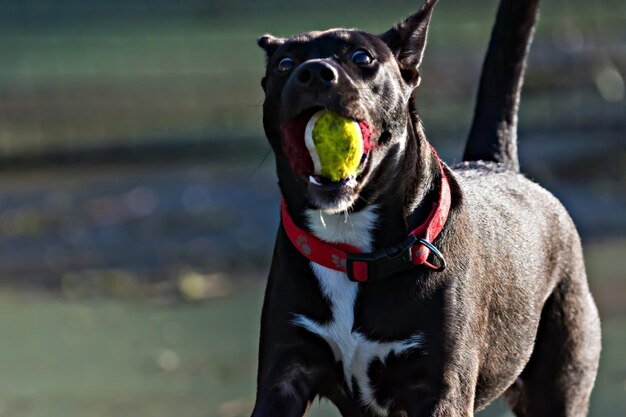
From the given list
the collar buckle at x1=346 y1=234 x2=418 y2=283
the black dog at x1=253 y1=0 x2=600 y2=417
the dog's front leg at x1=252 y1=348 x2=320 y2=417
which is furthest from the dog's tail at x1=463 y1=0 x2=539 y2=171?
the dog's front leg at x1=252 y1=348 x2=320 y2=417

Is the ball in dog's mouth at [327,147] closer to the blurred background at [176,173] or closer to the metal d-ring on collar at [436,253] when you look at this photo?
the metal d-ring on collar at [436,253]

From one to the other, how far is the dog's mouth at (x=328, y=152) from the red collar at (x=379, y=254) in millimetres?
292

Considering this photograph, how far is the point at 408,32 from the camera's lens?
5086 mm

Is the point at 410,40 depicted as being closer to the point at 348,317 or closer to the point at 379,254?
the point at 379,254

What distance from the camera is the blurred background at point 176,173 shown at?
7.64 meters

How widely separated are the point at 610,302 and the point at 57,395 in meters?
2.99

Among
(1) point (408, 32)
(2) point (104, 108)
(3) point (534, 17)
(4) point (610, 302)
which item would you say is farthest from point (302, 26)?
(1) point (408, 32)

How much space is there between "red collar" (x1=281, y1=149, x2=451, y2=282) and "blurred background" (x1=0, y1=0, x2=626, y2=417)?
2.12m

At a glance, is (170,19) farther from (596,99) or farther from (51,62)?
(596,99)

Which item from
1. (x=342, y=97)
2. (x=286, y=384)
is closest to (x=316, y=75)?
(x=342, y=97)

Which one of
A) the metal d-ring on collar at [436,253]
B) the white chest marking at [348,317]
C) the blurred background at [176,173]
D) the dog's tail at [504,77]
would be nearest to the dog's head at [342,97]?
the white chest marking at [348,317]

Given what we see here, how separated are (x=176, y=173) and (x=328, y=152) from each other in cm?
703

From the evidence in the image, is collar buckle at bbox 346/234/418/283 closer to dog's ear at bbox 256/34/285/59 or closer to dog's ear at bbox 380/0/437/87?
dog's ear at bbox 380/0/437/87

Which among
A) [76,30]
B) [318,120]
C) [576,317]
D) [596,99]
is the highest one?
[318,120]
